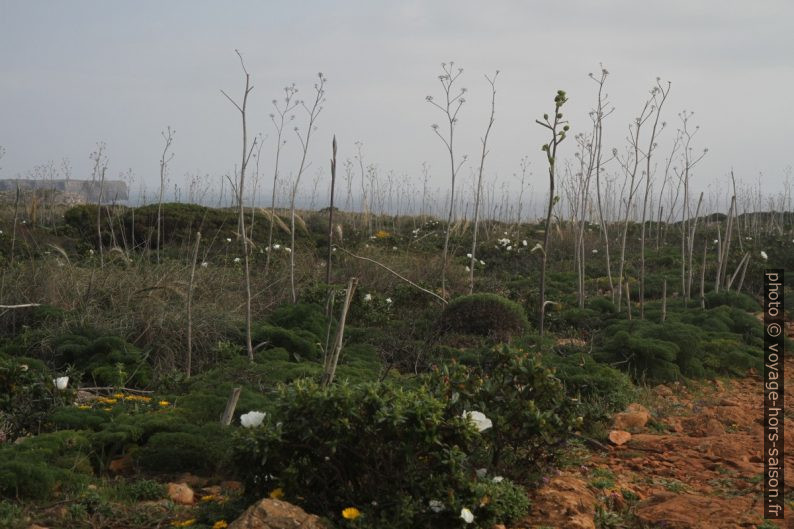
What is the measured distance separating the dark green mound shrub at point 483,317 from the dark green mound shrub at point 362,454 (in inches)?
172

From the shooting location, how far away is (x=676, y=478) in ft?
12.7

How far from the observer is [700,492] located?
3.65m

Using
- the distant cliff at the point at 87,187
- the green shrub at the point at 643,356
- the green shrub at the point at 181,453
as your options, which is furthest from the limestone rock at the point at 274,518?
the distant cliff at the point at 87,187

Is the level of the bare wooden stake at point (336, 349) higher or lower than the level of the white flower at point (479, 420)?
higher

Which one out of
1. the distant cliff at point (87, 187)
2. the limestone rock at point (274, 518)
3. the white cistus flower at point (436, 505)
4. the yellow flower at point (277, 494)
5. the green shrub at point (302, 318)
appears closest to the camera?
the limestone rock at point (274, 518)

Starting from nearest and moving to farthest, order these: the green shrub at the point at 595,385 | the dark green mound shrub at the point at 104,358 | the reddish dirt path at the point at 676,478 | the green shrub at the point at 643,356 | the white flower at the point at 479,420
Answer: the white flower at the point at 479,420 < the reddish dirt path at the point at 676,478 < the green shrub at the point at 595,385 < the dark green mound shrub at the point at 104,358 < the green shrub at the point at 643,356

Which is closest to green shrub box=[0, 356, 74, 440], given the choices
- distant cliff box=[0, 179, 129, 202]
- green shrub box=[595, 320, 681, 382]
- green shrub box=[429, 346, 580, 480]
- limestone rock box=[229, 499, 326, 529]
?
limestone rock box=[229, 499, 326, 529]

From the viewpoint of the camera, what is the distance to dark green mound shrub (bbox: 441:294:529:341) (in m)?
7.32

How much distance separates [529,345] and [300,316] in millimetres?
2072

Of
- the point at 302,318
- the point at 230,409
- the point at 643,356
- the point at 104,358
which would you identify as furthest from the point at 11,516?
the point at 643,356

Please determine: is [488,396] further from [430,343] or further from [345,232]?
[345,232]

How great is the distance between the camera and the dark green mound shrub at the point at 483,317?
24.0 feet

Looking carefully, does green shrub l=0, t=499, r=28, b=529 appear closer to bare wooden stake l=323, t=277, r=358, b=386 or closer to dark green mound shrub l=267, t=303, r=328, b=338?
bare wooden stake l=323, t=277, r=358, b=386

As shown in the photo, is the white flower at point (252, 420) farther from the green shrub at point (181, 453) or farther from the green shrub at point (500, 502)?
the green shrub at point (500, 502)
